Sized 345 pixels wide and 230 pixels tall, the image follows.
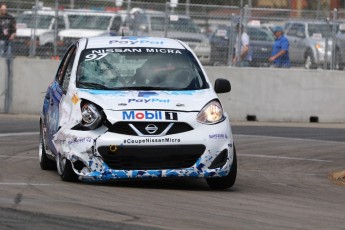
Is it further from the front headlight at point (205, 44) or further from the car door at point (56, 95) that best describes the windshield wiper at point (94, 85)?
the front headlight at point (205, 44)

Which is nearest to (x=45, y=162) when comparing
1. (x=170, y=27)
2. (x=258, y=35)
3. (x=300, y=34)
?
(x=170, y=27)

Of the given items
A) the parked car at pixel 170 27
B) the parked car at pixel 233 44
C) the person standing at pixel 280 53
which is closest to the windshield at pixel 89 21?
the parked car at pixel 170 27

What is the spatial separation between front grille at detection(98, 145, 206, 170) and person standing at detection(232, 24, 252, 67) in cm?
1247

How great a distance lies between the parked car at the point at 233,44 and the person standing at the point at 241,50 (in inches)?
3.9

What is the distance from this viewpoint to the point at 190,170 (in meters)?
10.9

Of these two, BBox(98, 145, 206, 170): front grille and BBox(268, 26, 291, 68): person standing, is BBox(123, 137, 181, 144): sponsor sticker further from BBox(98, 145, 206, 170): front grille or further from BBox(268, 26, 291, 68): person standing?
BBox(268, 26, 291, 68): person standing

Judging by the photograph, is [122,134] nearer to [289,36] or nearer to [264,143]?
[264,143]

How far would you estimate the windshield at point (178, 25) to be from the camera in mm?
23547

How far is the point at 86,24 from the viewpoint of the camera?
991 inches

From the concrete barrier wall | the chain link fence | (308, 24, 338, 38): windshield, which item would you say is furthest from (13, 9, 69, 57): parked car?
(308, 24, 338, 38): windshield

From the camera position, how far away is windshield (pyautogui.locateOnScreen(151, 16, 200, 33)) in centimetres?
2355

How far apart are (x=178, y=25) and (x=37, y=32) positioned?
307cm

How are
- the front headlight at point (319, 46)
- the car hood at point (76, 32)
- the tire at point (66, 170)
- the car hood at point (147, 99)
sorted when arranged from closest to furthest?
the car hood at point (147, 99) < the tire at point (66, 170) < the front headlight at point (319, 46) < the car hood at point (76, 32)

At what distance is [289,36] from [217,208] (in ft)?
51.5
